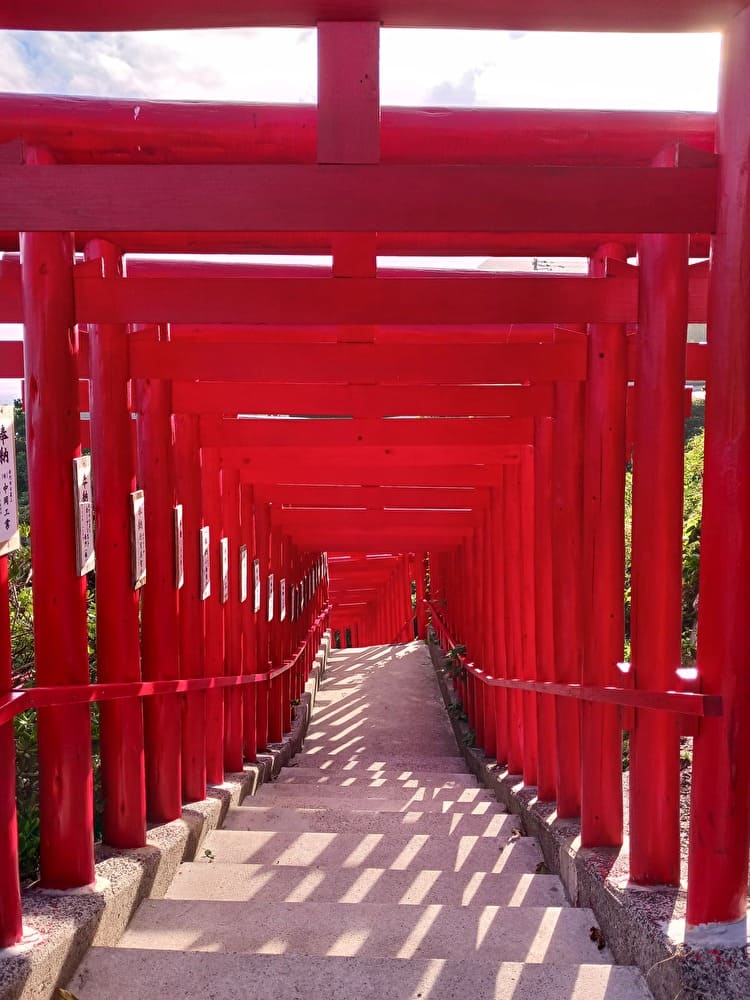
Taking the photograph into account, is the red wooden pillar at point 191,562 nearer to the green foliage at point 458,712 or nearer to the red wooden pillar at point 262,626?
the red wooden pillar at point 262,626

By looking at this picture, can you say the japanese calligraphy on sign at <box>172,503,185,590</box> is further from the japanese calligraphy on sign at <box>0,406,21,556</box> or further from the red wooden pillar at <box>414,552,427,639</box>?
the red wooden pillar at <box>414,552,427,639</box>

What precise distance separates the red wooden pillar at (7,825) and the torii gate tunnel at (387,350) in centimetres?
1

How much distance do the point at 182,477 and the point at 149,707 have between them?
58.3 inches

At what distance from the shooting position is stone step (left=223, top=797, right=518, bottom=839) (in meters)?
5.27

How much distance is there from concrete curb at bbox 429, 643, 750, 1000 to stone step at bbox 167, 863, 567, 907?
0.72 ft

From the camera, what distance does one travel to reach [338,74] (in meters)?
2.52

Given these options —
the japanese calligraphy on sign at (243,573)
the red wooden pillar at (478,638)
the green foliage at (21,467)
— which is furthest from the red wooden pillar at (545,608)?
the green foliage at (21,467)

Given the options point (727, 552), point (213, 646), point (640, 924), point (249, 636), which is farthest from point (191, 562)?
point (727, 552)

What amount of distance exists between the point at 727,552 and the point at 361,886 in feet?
7.38

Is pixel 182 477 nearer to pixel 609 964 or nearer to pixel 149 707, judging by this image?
pixel 149 707

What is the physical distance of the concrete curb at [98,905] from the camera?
2.53 metres

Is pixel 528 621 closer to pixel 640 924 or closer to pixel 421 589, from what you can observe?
pixel 640 924

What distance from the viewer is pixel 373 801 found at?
6277mm

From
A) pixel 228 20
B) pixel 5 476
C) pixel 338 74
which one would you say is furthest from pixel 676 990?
pixel 228 20
